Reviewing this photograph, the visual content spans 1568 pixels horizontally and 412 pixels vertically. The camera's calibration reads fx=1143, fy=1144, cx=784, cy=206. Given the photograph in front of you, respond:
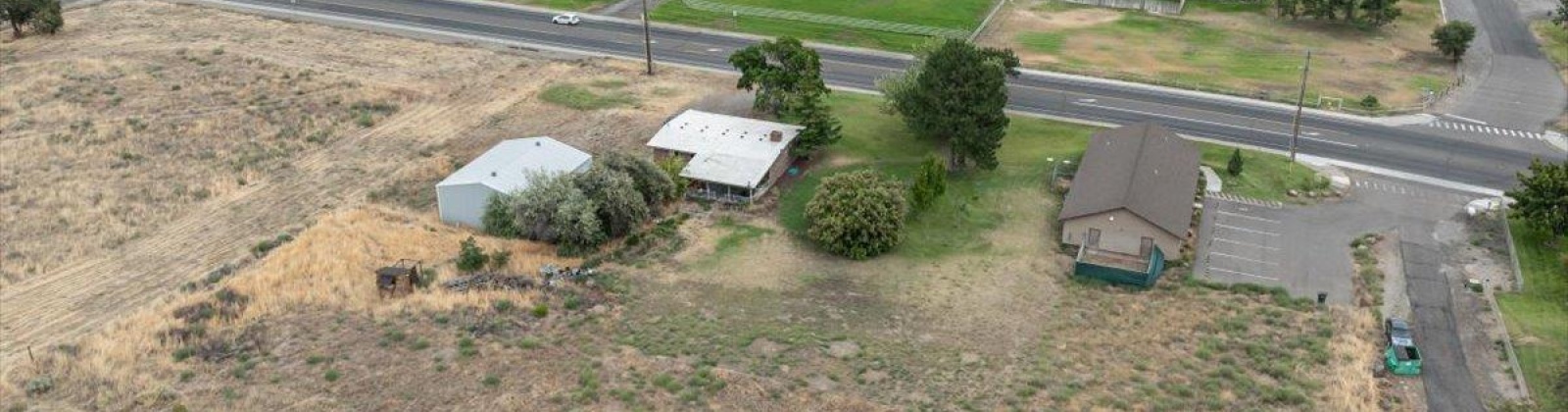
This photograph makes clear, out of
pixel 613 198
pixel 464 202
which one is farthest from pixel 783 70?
pixel 464 202

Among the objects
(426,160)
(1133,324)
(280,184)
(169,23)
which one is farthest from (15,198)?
(1133,324)

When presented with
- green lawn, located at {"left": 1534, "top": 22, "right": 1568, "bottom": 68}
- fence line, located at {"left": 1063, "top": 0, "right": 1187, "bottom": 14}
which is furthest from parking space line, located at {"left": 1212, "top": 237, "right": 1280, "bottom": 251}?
fence line, located at {"left": 1063, "top": 0, "right": 1187, "bottom": 14}

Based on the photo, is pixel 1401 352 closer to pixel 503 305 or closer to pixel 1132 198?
pixel 1132 198

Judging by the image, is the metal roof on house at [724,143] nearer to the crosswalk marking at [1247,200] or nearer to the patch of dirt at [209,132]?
the patch of dirt at [209,132]

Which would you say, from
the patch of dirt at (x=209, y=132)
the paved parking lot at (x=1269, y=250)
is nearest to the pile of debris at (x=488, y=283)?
the patch of dirt at (x=209, y=132)

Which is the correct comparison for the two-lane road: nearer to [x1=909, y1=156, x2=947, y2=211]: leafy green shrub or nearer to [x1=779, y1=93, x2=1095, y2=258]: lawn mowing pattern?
[x1=779, y1=93, x2=1095, y2=258]: lawn mowing pattern

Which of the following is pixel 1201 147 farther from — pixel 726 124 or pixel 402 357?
pixel 402 357
